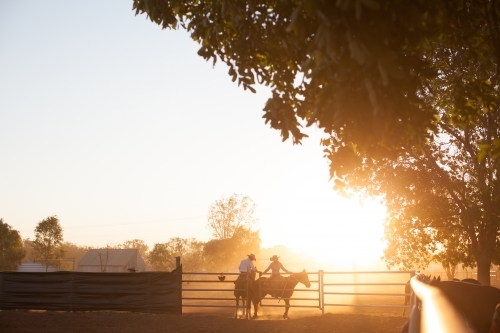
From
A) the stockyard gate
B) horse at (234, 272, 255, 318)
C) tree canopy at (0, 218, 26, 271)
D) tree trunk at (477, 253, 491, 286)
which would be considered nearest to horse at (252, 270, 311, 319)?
horse at (234, 272, 255, 318)

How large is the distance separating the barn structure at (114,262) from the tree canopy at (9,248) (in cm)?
1380

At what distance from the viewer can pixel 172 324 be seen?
1409 cm

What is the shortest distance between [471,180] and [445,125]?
1.93m

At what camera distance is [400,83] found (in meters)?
5.16

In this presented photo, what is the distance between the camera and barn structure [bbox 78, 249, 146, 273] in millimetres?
68812

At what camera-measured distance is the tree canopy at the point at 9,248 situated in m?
52.4

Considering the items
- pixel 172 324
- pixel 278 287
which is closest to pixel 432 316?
pixel 172 324

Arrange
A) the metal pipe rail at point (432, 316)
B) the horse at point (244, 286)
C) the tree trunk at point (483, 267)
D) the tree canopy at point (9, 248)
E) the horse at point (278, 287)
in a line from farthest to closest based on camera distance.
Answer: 1. the tree canopy at point (9, 248)
2. the tree trunk at point (483, 267)
3. the horse at point (278, 287)
4. the horse at point (244, 286)
5. the metal pipe rail at point (432, 316)

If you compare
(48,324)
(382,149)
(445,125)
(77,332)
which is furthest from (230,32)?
Answer: (445,125)

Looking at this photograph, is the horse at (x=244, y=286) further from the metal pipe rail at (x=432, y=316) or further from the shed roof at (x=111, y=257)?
the shed roof at (x=111, y=257)

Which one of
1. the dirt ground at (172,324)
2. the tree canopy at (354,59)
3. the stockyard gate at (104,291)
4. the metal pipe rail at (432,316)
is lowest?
the dirt ground at (172,324)

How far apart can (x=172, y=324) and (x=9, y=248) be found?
4497cm

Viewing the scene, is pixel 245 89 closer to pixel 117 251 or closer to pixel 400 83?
pixel 400 83

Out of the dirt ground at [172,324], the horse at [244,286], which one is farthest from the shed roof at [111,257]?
the dirt ground at [172,324]
